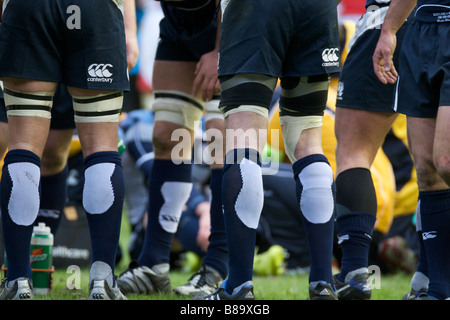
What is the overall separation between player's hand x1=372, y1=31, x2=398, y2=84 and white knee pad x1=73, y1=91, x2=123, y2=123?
1119 mm

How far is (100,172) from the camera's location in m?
2.74

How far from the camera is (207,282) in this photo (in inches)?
135

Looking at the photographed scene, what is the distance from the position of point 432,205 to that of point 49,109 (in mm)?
1588

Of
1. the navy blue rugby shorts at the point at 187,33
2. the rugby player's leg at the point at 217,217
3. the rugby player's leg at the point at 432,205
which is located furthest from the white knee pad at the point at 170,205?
the rugby player's leg at the point at 432,205

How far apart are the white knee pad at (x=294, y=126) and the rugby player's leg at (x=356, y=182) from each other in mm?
566

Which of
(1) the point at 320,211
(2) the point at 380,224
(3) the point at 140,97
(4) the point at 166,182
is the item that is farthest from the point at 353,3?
(1) the point at 320,211

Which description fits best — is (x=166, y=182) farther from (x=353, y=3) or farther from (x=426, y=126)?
(x=353, y=3)

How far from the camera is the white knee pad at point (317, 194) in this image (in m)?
2.69

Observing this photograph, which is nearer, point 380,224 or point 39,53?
point 39,53

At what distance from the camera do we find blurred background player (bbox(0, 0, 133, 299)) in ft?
8.66

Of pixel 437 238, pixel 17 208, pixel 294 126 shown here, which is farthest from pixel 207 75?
pixel 437 238

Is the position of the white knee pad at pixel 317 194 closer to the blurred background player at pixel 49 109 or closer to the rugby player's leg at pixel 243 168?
the rugby player's leg at pixel 243 168

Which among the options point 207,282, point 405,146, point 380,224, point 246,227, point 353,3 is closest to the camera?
point 246,227
